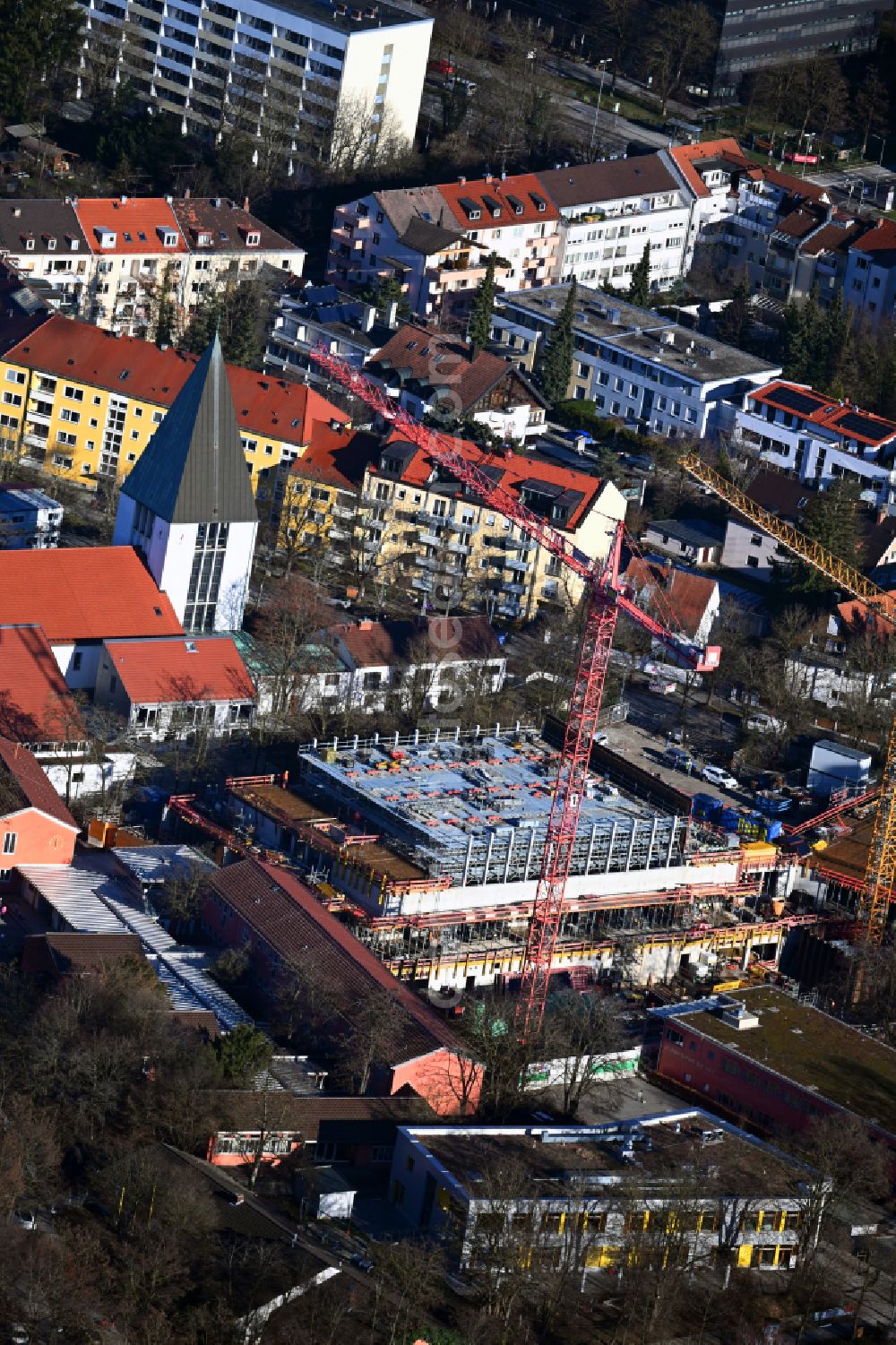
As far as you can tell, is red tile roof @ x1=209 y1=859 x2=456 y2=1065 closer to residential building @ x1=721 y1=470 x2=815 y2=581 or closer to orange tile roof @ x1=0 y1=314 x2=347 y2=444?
orange tile roof @ x1=0 y1=314 x2=347 y2=444

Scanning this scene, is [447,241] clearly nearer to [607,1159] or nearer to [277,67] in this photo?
[277,67]

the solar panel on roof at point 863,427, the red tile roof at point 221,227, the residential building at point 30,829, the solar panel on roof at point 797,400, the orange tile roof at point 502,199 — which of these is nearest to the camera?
the residential building at point 30,829

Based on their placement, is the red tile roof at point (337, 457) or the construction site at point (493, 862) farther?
the red tile roof at point (337, 457)

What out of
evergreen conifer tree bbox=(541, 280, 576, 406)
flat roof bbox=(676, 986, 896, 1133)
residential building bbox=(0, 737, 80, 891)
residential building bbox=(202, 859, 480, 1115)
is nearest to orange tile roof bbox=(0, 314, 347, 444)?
evergreen conifer tree bbox=(541, 280, 576, 406)

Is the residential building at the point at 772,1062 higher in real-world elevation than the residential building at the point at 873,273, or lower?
lower

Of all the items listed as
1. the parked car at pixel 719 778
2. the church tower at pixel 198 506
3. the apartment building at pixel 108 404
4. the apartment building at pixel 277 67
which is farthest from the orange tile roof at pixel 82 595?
the apartment building at pixel 277 67

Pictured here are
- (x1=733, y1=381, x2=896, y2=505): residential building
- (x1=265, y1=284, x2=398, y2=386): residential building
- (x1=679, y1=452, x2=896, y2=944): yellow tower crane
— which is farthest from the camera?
(x1=265, y1=284, x2=398, y2=386): residential building

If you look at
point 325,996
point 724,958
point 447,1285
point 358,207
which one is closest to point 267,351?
point 358,207

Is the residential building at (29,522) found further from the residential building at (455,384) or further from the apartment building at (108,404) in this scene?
the residential building at (455,384)
